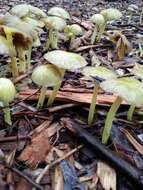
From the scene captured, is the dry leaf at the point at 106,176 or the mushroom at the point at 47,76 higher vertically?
the mushroom at the point at 47,76

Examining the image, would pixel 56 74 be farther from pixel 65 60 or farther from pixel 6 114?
pixel 6 114

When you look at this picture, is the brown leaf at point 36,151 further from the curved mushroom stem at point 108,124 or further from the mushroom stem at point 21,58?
the mushroom stem at point 21,58

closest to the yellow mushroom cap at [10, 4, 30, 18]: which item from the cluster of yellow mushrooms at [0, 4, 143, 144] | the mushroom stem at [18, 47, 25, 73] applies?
the cluster of yellow mushrooms at [0, 4, 143, 144]

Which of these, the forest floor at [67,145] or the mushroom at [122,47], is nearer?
the forest floor at [67,145]

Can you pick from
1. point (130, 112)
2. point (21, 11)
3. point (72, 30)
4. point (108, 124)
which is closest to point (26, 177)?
point (108, 124)

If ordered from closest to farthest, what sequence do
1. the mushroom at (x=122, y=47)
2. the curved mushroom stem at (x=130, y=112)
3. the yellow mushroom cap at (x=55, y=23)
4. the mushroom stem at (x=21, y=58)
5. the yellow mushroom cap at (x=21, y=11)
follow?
1. the curved mushroom stem at (x=130, y=112)
2. the mushroom stem at (x=21, y=58)
3. the yellow mushroom cap at (x=21, y=11)
4. the yellow mushroom cap at (x=55, y=23)
5. the mushroom at (x=122, y=47)

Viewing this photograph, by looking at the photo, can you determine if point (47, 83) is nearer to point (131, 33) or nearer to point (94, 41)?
point (94, 41)

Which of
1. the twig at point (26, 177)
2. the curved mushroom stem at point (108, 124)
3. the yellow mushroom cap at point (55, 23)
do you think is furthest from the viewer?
the yellow mushroom cap at point (55, 23)

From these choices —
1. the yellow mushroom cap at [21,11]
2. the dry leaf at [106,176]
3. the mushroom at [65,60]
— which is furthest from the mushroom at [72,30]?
the dry leaf at [106,176]

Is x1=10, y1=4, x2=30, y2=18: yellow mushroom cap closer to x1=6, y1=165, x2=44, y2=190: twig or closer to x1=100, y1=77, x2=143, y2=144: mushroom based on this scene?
x1=100, y1=77, x2=143, y2=144: mushroom
